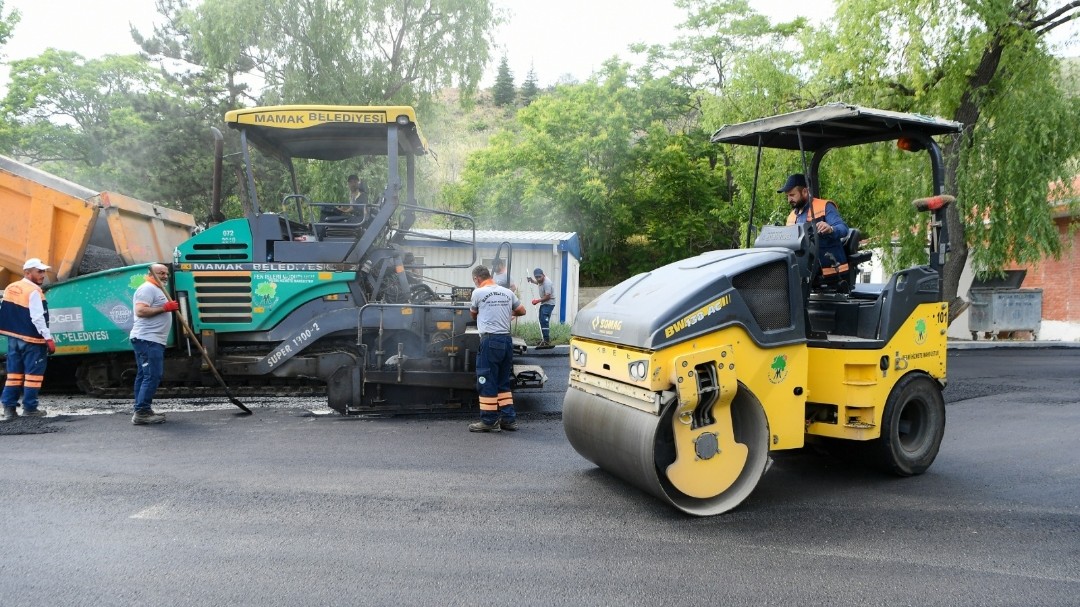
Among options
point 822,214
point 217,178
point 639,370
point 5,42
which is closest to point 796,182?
point 822,214

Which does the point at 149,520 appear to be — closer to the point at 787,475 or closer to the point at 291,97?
the point at 787,475

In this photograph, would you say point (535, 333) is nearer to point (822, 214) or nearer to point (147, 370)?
point (147, 370)

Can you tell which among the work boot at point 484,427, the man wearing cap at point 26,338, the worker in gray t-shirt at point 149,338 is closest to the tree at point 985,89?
the work boot at point 484,427

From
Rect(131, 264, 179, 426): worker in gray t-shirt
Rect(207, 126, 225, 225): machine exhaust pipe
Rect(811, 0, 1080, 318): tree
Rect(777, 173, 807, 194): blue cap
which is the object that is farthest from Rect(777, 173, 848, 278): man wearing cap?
Rect(811, 0, 1080, 318): tree

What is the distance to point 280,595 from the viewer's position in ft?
10.7

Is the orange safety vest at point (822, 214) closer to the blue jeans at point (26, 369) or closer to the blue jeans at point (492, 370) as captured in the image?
the blue jeans at point (492, 370)

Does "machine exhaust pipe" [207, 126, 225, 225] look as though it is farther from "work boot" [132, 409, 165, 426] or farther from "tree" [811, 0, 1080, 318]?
"tree" [811, 0, 1080, 318]

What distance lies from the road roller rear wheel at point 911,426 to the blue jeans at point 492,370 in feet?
9.71

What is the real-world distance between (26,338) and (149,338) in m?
1.26

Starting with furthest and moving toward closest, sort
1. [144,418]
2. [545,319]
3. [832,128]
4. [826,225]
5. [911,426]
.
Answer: [545,319], [144,418], [832,128], [911,426], [826,225]

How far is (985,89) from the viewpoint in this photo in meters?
12.3

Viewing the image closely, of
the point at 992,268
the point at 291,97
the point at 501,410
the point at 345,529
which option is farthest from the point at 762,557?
the point at 291,97

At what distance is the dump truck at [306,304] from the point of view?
727 centimetres

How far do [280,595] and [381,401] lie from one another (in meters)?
4.06
